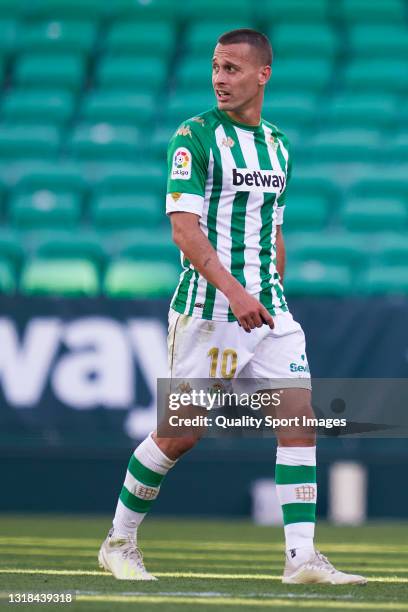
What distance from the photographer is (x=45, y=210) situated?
10867 millimetres

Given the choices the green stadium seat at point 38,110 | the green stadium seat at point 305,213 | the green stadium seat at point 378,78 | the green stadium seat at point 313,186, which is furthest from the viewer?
Answer: the green stadium seat at point 378,78

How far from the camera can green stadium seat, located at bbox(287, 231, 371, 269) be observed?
10.2 meters

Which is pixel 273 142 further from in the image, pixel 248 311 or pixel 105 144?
pixel 105 144

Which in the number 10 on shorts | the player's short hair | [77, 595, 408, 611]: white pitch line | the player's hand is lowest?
[77, 595, 408, 611]: white pitch line

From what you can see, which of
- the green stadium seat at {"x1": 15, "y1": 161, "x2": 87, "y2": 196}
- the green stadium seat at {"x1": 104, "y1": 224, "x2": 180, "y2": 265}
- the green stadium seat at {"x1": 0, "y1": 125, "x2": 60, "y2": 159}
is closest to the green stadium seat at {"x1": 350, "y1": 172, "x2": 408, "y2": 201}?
the green stadium seat at {"x1": 104, "y1": 224, "x2": 180, "y2": 265}

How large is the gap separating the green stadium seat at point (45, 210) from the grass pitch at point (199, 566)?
A: 3.28m

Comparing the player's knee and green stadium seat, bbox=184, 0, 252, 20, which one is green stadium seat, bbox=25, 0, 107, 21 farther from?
the player's knee

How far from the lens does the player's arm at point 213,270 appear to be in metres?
4.39

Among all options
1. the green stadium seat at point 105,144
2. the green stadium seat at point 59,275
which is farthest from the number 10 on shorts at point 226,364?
the green stadium seat at point 105,144

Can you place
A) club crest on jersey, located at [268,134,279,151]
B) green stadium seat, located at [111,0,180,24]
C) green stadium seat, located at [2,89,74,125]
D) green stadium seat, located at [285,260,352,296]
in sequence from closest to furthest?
1. club crest on jersey, located at [268,134,279,151]
2. green stadium seat, located at [285,260,352,296]
3. green stadium seat, located at [2,89,74,125]
4. green stadium seat, located at [111,0,180,24]

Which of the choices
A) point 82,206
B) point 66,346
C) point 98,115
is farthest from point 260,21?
point 66,346

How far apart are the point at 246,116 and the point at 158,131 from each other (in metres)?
7.03

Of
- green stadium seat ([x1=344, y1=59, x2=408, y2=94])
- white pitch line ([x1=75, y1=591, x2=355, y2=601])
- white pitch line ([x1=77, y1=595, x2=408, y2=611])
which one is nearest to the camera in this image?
white pitch line ([x1=77, y1=595, x2=408, y2=611])

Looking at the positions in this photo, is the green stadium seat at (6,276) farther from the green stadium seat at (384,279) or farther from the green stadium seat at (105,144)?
the green stadium seat at (384,279)
